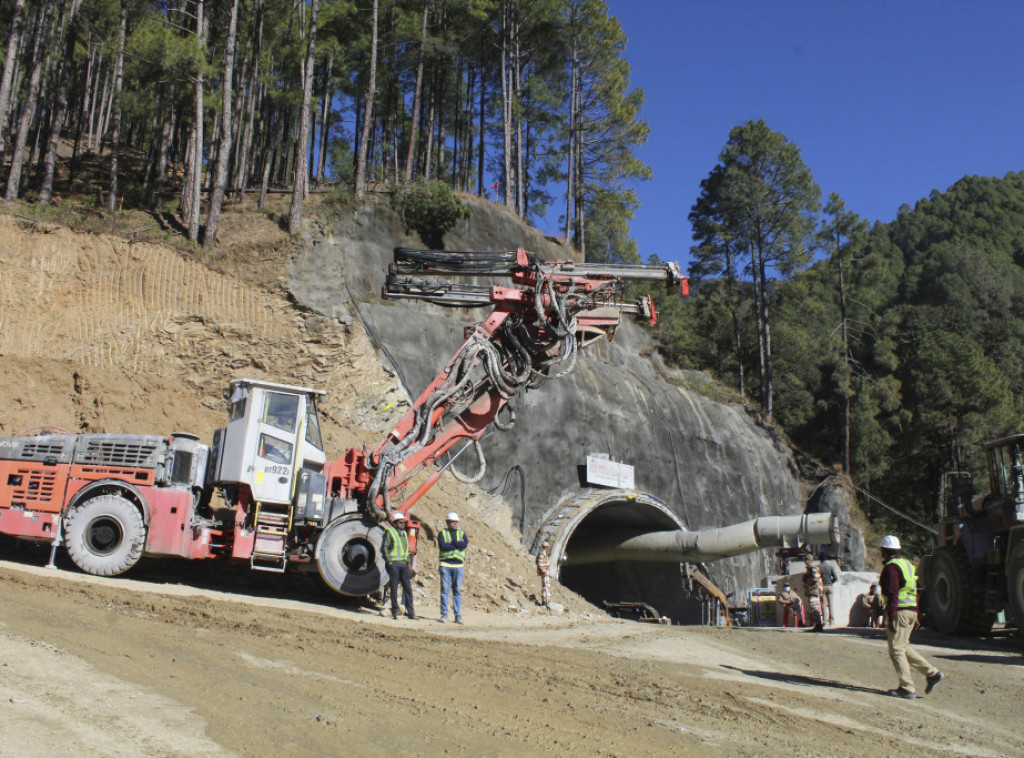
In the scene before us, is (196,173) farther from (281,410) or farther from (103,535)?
(103,535)

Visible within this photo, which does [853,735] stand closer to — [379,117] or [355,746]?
[355,746]

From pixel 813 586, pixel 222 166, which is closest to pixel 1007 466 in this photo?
pixel 813 586

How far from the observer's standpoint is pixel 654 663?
1018cm

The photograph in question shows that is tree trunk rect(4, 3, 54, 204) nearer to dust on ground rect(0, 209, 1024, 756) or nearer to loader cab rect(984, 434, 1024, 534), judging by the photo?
dust on ground rect(0, 209, 1024, 756)

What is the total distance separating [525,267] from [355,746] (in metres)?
11.4

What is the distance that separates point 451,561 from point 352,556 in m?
1.53

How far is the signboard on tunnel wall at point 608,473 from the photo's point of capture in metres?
23.5

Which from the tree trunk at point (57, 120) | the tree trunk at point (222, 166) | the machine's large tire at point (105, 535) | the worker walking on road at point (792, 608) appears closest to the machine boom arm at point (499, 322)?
the machine's large tire at point (105, 535)

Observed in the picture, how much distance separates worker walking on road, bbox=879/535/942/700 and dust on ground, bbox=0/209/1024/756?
27 centimetres

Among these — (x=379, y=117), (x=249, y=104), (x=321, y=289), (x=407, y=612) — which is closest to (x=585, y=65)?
(x=379, y=117)

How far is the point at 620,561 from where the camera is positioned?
93.9ft

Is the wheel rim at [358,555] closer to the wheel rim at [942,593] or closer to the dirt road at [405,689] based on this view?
the dirt road at [405,689]

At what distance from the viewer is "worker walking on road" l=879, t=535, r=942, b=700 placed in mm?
8492

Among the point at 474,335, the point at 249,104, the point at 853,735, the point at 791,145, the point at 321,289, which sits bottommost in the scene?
the point at 853,735
